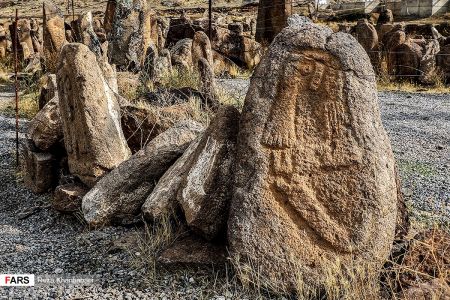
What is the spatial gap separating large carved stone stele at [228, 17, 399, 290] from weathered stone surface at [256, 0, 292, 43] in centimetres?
1193

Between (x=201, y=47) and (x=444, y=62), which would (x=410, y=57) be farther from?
(x=201, y=47)

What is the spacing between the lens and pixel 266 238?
3.48 metres

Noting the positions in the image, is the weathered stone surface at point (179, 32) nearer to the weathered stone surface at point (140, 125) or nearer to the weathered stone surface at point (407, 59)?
the weathered stone surface at point (407, 59)

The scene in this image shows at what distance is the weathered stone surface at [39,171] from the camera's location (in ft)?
18.3

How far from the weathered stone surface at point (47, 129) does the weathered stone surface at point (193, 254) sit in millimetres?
2331

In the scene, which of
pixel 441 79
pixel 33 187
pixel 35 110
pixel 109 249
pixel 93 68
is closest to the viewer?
pixel 109 249

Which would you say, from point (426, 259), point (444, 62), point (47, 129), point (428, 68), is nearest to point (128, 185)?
point (47, 129)

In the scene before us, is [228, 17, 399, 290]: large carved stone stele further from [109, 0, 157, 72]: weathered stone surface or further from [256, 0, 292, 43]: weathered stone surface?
[256, 0, 292, 43]: weathered stone surface

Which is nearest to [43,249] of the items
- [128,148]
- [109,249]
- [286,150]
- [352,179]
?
[109,249]

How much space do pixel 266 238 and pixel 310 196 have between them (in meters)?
0.35

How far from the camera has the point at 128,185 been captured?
464 centimetres

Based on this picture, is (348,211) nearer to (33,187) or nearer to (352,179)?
(352,179)

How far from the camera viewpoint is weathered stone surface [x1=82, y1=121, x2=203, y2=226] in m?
4.55

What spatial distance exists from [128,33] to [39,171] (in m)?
6.33
